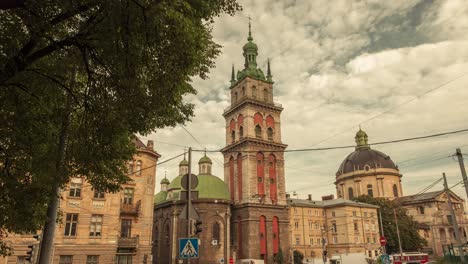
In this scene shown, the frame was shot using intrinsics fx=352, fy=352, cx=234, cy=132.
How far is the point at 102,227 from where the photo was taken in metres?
32.3

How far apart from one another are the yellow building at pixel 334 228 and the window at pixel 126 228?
42.9 meters

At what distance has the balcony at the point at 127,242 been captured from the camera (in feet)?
110

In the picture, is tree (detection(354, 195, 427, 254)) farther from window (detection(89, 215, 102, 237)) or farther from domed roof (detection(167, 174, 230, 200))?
window (detection(89, 215, 102, 237))

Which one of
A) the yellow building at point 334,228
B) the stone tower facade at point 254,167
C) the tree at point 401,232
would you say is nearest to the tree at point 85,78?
the stone tower facade at point 254,167

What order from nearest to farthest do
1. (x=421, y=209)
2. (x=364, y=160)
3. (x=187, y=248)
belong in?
(x=187, y=248) < (x=421, y=209) < (x=364, y=160)

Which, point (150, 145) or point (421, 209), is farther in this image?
point (421, 209)

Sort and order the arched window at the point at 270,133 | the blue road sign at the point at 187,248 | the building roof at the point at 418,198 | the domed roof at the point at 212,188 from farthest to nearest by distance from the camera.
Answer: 1. the building roof at the point at 418,198
2. the arched window at the point at 270,133
3. the domed roof at the point at 212,188
4. the blue road sign at the point at 187,248

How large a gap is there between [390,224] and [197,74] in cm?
7709

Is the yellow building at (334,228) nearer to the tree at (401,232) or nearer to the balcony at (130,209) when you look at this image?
the tree at (401,232)

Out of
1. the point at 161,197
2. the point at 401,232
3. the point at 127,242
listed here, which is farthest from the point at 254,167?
the point at 401,232

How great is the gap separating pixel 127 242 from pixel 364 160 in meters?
84.7

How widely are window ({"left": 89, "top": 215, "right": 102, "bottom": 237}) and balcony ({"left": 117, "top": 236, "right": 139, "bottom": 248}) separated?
2263mm

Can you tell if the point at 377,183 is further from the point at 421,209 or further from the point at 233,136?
the point at 233,136

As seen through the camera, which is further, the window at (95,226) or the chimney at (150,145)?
the chimney at (150,145)
